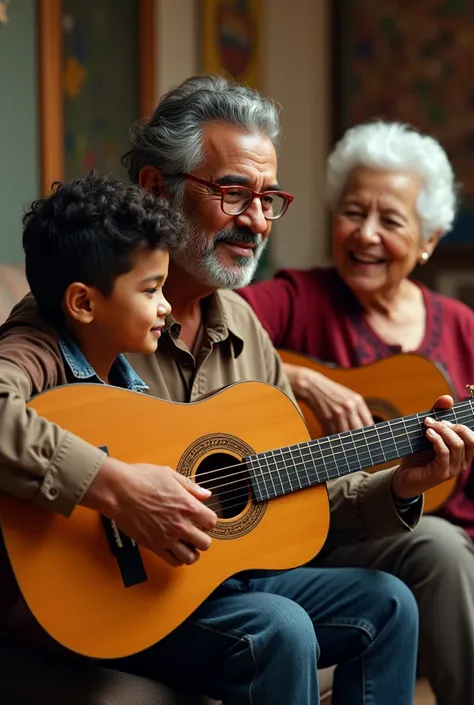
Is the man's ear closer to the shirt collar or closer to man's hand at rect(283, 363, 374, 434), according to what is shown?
the shirt collar

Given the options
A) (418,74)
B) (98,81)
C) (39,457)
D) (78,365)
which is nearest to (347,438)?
(78,365)

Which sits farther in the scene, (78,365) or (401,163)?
(401,163)

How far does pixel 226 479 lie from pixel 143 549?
208mm

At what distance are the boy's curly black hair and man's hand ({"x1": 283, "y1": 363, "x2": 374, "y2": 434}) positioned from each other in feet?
2.29

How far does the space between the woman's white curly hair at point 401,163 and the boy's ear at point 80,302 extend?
1.14m

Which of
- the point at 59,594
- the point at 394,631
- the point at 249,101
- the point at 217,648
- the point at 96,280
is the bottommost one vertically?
the point at 394,631

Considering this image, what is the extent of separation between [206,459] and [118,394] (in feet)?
0.68

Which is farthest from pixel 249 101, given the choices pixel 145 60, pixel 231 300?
pixel 145 60

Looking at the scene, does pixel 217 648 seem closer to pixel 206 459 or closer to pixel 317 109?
pixel 206 459

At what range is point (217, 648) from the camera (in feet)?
5.24

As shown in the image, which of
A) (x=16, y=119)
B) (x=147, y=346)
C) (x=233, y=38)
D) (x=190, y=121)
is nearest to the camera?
(x=147, y=346)

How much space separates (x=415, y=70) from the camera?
454 centimetres

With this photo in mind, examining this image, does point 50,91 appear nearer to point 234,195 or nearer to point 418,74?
point 234,195

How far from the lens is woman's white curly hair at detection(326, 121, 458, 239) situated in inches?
97.9
